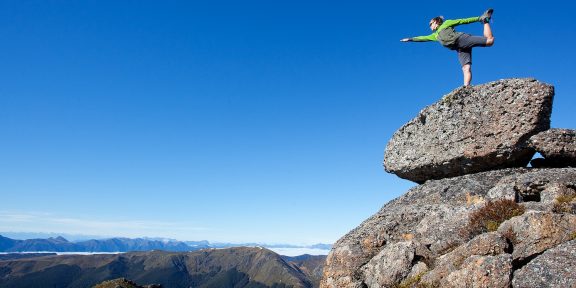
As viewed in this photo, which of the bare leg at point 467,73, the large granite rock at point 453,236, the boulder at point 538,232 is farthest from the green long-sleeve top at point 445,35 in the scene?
the boulder at point 538,232

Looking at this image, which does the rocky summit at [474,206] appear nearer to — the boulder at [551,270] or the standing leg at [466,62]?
the boulder at [551,270]

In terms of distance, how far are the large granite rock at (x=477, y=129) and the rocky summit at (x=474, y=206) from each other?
54mm

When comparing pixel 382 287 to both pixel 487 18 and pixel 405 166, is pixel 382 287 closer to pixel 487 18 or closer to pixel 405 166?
pixel 405 166

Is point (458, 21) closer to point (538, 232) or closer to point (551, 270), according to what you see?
point (538, 232)

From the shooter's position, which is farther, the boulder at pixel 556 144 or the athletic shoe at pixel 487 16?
the athletic shoe at pixel 487 16

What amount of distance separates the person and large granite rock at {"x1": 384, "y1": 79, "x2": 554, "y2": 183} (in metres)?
1.56

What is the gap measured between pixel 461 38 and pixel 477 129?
5262mm

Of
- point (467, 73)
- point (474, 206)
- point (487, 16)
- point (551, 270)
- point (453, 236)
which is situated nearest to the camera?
point (551, 270)

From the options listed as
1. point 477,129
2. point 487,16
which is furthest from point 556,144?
point 487,16

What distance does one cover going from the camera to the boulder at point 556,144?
66.8 ft

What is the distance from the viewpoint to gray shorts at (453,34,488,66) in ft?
72.3

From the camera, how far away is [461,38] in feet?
74.5

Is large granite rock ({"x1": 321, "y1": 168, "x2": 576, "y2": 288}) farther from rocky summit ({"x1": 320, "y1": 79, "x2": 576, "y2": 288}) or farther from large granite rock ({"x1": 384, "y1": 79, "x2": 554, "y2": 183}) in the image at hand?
large granite rock ({"x1": 384, "y1": 79, "x2": 554, "y2": 183})

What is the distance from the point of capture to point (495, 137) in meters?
21.8
